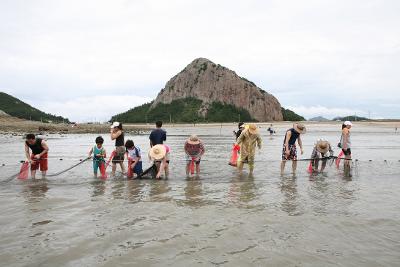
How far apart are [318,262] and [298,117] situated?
184068 mm

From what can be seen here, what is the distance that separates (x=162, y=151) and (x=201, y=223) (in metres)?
5.72

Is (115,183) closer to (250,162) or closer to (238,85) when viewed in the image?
(250,162)

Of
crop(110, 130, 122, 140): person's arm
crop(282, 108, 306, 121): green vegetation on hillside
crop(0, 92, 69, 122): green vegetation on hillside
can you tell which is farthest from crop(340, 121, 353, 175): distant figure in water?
crop(282, 108, 306, 121): green vegetation on hillside

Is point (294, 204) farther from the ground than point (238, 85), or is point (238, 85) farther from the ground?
point (238, 85)

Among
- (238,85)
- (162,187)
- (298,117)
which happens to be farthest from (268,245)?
(298,117)

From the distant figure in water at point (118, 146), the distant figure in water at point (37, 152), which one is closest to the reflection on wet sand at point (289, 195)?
the distant figure in water at point (118, 146)

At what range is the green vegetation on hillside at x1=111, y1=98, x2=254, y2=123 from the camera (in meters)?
Result: 153

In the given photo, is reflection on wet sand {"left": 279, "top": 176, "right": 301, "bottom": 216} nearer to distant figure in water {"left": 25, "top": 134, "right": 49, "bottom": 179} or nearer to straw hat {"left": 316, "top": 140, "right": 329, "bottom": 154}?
straw hat {"left": 316, "top": 140, "right": 329, "bottom": 154}

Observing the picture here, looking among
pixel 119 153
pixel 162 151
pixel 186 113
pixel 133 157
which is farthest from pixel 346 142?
pixel 186 113

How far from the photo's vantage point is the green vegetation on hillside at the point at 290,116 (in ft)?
575

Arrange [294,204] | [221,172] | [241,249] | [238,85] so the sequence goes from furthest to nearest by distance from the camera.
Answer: [238,85], [221,172], [294,204], [241,249]

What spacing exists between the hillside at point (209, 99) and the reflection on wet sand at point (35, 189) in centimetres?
14272

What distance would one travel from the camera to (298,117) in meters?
183

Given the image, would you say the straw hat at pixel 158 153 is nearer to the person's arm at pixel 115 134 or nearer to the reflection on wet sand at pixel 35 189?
the person's arm at pixel 115 134
